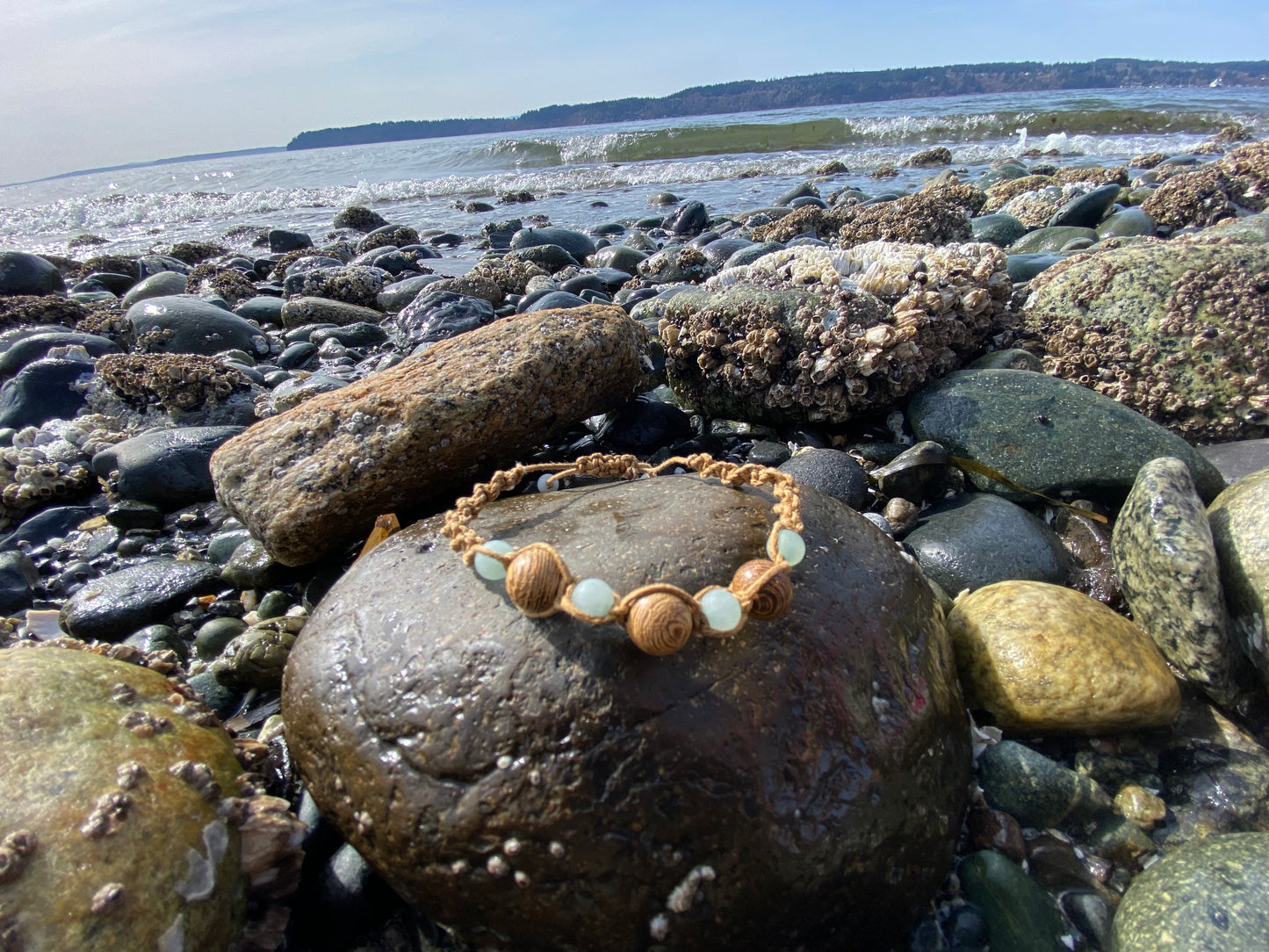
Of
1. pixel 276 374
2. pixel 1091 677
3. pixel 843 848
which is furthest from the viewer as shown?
pixel 276 374

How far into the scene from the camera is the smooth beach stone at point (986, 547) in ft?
10.0

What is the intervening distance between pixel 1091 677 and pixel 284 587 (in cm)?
355

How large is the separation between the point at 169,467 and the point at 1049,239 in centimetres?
954

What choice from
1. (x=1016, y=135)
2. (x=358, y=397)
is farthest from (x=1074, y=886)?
(x=1016, y=135)

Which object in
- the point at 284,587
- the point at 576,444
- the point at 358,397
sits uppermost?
the point at 358,397

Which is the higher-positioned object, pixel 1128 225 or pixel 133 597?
pixel 1128 225

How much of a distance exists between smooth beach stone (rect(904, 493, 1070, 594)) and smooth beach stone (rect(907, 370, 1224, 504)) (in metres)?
0.31

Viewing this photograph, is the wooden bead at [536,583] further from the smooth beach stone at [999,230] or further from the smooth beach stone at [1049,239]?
the smooth beach stone at [999,230]

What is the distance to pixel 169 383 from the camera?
17.7 ft

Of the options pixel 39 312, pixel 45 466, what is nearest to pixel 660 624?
pixel 45 466

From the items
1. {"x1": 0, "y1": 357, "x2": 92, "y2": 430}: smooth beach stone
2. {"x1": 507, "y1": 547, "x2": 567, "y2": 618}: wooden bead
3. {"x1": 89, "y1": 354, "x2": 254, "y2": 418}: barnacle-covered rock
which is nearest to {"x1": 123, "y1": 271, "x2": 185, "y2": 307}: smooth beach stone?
{"x1": 0, "y1": 357, "x2": 92, "y2": 430}: smooth beach stone

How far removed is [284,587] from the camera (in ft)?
11.5

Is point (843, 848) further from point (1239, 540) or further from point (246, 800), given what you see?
point (1239, 540)

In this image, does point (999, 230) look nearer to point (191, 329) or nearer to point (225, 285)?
point (191, 329)
